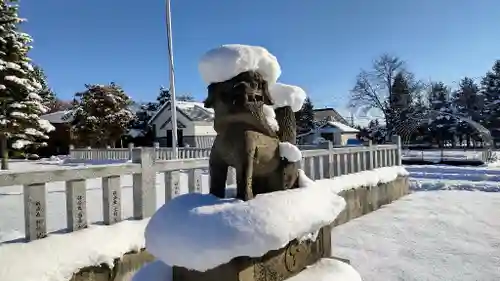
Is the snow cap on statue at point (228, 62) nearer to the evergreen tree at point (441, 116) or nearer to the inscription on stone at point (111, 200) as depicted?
the inscription on stone at point (111, 200)

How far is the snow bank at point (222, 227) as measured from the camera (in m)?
2.12

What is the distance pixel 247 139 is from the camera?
247 centimetres

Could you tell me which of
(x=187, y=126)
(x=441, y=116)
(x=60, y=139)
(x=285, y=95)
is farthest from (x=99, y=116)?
(x=441, y=116)

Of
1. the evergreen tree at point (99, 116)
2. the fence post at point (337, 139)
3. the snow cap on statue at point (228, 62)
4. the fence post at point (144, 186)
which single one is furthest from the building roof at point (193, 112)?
the snow cap on statue at point (228, 62)

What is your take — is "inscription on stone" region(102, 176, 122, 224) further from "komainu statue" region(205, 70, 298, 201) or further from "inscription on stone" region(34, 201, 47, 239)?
"komainu statue" region(205, 70, 298, 201)

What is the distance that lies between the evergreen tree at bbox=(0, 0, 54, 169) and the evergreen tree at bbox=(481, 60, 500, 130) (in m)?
35.0

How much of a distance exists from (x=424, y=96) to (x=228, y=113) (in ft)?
144

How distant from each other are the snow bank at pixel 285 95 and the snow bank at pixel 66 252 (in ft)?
5.86

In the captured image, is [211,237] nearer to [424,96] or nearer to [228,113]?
[228,113]

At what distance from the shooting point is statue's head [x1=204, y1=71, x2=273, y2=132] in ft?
8.02

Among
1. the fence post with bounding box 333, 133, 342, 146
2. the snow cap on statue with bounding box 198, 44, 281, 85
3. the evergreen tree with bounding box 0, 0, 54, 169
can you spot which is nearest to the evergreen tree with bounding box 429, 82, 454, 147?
the fence post with bounding box 333, 133, 342, 146

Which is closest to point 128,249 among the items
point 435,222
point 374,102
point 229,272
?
point 229,272

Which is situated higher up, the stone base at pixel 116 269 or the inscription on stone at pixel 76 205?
the inscription on stone at pixel 76 205

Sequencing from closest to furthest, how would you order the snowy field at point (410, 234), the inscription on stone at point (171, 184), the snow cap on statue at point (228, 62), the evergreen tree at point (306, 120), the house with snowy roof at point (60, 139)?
the snow cap on statue at point (228, 62)
the snowy field at point (410, 234)
the inscription on stone at point (171, 184)
the house with snowy roof at point (60, 139)
the evergreen tree at point (306, 120)
